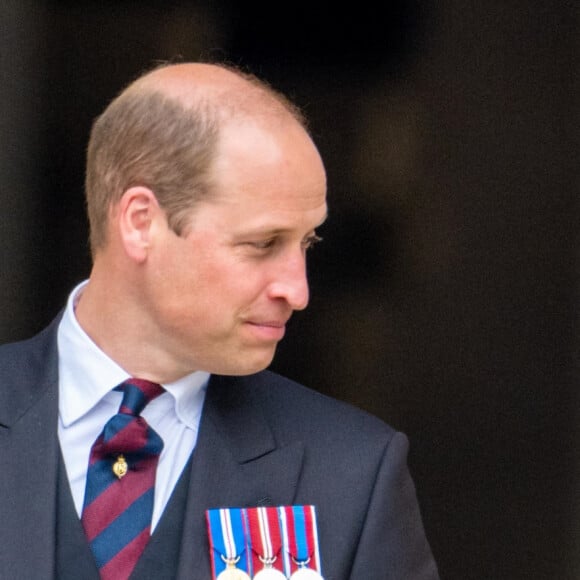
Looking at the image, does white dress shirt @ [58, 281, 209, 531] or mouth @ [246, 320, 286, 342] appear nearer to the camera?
mouth @ [246, 320, 286, 342]

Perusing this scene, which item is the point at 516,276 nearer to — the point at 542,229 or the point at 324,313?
the point at 542,229

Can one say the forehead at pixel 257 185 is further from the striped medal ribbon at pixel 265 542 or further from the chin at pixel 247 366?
the striped medal ribbon at pixel 265 542

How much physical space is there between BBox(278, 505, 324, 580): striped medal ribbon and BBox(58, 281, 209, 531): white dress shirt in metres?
0.22

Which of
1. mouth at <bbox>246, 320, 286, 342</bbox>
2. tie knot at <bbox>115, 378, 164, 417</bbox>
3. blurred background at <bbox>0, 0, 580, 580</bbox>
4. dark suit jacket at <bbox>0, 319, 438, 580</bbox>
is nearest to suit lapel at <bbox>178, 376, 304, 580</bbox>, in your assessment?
dark suit jacket at <bbox>0, 319, 438, 580</bbox>

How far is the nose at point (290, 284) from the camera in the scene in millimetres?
2941

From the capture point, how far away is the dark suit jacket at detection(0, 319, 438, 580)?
9.79 feet

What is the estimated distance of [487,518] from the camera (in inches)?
177

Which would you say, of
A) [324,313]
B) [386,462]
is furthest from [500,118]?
[386,462]

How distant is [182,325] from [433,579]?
73 centimetres

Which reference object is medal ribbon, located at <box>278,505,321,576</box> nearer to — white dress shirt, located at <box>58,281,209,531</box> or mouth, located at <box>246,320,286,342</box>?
white dress shirt, located at <box>58,281,209,531</box>

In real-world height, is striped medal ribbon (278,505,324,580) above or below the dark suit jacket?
below

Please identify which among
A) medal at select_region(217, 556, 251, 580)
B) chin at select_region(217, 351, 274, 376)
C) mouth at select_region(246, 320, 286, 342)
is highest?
mouth at select_region(246, 320, 286, 342)

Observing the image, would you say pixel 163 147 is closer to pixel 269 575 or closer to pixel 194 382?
pixel 194 382

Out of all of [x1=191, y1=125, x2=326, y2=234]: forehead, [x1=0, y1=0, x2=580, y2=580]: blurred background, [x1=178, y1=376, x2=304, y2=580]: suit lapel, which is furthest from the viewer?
[x1=0, y1=0, x2=580, y2=580]: blurred background
